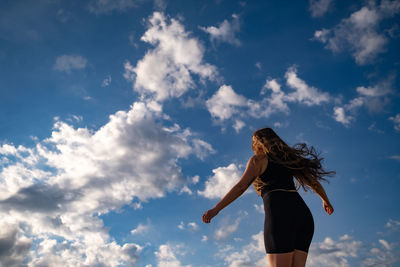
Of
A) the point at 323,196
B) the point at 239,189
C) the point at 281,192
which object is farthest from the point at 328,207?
the point at 239,189

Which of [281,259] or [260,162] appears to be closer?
[281,259]

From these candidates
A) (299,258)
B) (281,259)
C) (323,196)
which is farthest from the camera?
(323,196)

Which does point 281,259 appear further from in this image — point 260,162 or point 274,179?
point 260,162

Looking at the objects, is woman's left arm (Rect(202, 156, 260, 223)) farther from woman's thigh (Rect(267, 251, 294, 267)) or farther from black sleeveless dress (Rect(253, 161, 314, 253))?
woman's thigh (Rect(267, 251, 294, 267))

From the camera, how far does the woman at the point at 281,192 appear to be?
13.7 feet

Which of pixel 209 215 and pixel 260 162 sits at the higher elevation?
pixel 260 162

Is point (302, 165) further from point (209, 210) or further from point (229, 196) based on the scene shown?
point (209, 210)

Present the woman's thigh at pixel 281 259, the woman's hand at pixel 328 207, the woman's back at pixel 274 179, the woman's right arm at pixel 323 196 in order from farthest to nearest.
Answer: the woman's hand at pixel 328 207 → the woman's right arm at pixel 323 196 → the woman's back at pixel 274 179 → the woman's thigh at pixel 281 259

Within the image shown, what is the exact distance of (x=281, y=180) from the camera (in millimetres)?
4582

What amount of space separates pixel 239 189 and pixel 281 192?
0.63 meters

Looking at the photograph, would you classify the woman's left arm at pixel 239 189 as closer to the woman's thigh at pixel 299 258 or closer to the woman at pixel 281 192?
the woman at pixel 281 192

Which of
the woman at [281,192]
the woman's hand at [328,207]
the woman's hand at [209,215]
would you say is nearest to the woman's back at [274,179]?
the woman at [281,192]

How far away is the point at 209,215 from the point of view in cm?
440

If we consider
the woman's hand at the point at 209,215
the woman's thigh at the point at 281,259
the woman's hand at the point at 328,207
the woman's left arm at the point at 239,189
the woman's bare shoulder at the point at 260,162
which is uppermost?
the woman's bare shoulder at the point at 260,162
